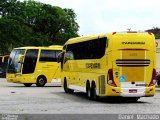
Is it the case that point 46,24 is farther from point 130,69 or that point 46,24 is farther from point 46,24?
point 130,69

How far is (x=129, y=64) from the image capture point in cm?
2356

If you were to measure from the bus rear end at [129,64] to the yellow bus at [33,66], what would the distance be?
1962 centimetres

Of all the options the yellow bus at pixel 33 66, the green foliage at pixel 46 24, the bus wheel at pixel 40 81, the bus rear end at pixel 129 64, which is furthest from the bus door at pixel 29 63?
the green foliage at pixel 46 24

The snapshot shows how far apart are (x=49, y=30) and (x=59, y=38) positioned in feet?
8.10

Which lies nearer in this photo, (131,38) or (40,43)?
(131,38)

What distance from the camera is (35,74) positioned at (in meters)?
43.2

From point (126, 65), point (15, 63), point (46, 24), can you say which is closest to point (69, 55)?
point (126, 65)

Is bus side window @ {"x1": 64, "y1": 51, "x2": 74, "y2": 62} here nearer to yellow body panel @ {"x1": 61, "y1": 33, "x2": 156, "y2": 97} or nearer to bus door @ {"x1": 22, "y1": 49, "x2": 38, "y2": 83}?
yellow body panel @ {"x1": 61, "y1": 33, "x2": 156, "y2": 97}

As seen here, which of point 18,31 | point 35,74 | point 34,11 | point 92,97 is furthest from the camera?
point 34,11

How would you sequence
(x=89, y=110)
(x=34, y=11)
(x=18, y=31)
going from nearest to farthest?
(x=89, y=110), (x=18, y=31), (x=34, y=11)

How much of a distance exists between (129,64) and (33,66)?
20.1 metres

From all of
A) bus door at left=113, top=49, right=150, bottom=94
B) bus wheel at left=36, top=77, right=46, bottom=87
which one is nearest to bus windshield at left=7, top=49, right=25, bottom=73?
bus wheel at left=36, top=77, right=46, bottom=87

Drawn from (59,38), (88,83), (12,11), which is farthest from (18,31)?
(88,83)

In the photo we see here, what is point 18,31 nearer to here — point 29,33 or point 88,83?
point 29,33
